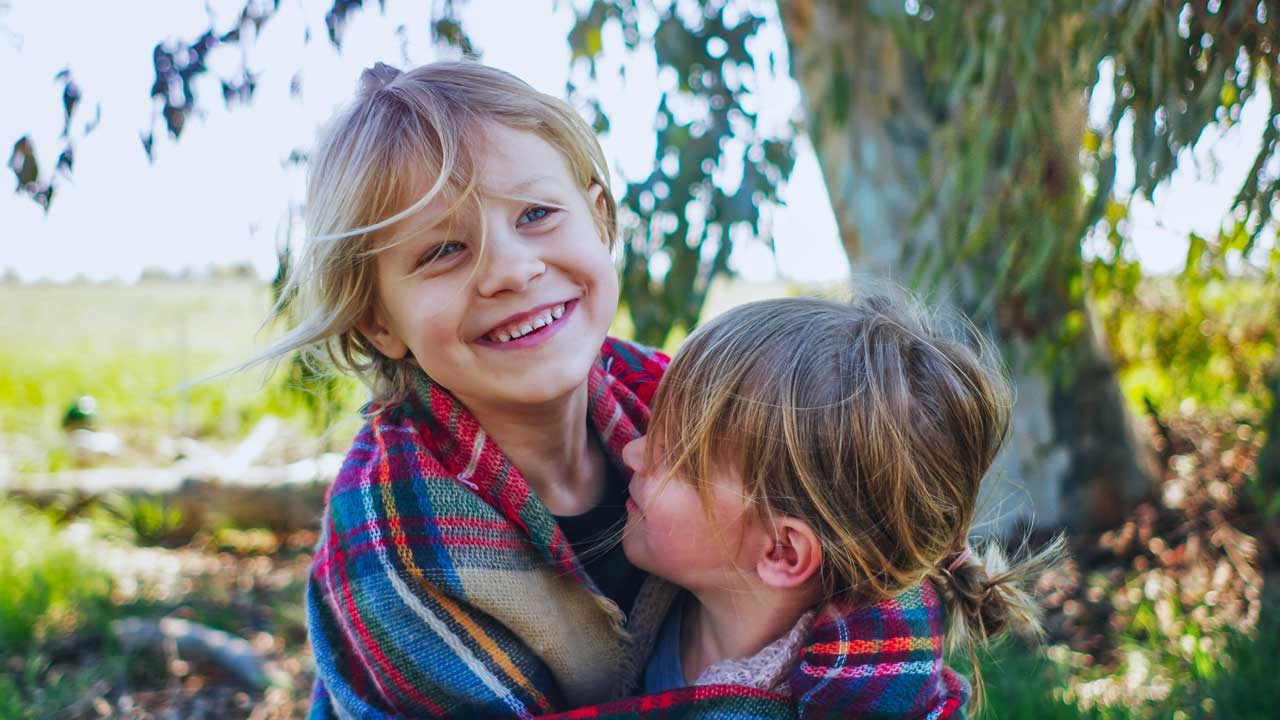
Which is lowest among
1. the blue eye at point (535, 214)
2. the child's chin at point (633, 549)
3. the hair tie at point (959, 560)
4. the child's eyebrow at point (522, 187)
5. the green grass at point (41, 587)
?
the green grass at point (41, 587)

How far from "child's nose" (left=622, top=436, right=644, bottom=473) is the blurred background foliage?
52 cm

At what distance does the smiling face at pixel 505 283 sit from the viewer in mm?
1385

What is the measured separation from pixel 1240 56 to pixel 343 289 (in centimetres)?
175

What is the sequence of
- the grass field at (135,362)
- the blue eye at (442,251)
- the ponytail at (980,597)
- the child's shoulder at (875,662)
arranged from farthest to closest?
1. the grass field at (135,362)
2. the ponytail at (980,597)
3. the blue eye at (442,251)
4. the child's shoulder at (875,662)

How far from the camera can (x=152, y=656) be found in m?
3.04

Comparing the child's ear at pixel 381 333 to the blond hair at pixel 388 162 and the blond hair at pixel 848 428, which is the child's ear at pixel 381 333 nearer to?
the blond hair at pixel 388 162

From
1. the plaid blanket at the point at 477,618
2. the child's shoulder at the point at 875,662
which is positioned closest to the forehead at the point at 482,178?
the plaid blanket at the point at 477,618

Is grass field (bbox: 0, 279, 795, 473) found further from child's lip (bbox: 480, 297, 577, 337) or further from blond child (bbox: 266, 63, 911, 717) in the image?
child's lip (bbox: 480, 297, 577, 337)

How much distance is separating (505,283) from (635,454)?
352 mm

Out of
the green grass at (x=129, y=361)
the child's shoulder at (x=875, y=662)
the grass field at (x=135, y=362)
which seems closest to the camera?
the child's shoulder at (x=875, y=662)

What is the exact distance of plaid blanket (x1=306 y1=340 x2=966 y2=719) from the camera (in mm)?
1327

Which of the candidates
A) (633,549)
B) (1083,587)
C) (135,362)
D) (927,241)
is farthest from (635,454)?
(135,362)

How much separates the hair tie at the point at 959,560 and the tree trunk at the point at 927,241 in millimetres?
1374

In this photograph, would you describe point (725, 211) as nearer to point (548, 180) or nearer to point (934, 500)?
point (548, 180)
